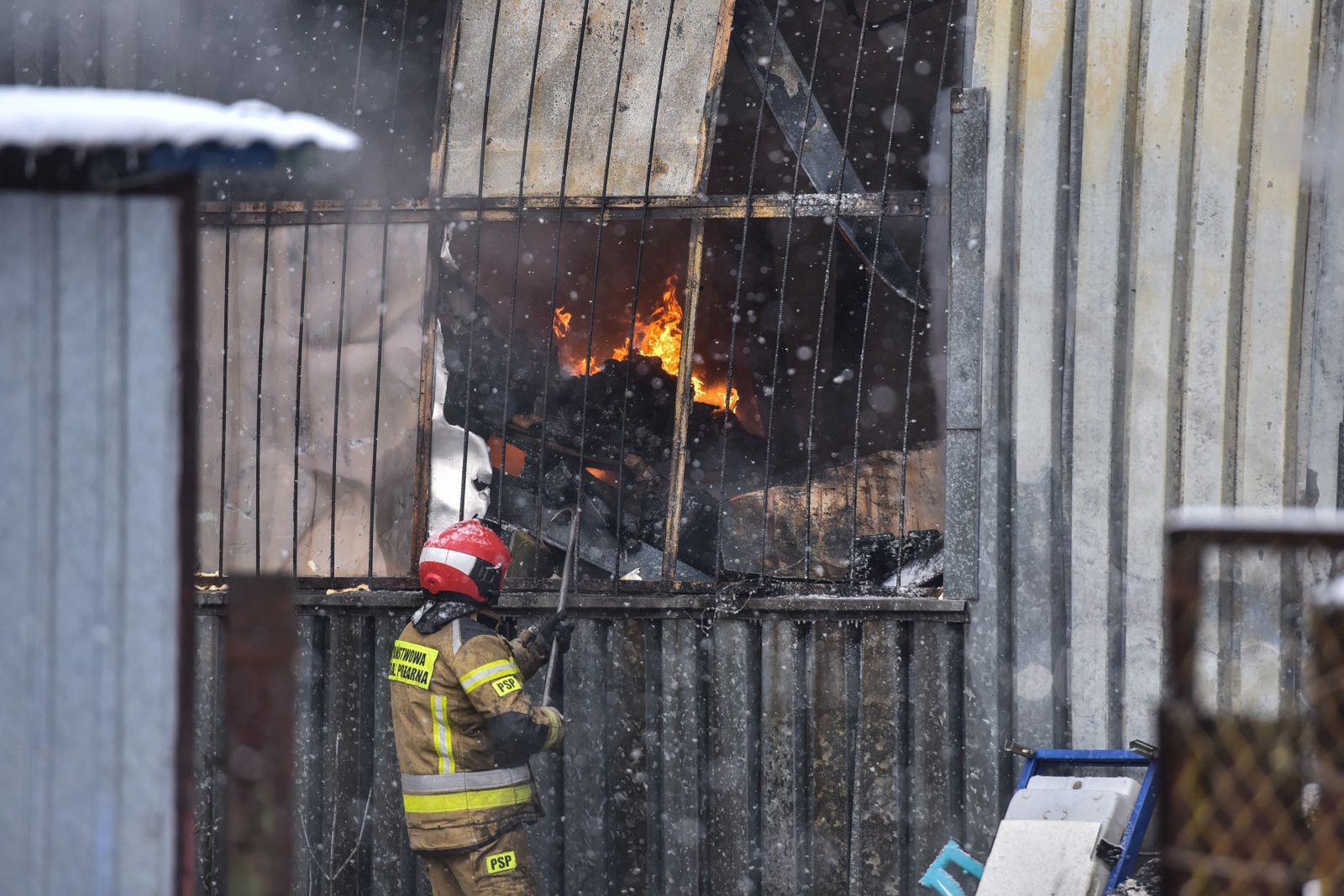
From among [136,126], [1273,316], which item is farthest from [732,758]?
[136,126]

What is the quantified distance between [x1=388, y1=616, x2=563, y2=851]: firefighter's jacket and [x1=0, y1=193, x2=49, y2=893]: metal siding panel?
8.93 ft

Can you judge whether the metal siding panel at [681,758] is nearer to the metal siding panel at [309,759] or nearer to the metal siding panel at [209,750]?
the metal siding panel at [309,759]

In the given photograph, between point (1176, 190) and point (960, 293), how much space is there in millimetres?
1018

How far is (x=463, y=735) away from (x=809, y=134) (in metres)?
3.30

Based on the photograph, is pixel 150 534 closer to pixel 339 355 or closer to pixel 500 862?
pixel 500 862

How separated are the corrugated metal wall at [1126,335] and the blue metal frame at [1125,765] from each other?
499 millimetres

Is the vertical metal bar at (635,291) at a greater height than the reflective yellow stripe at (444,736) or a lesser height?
greater

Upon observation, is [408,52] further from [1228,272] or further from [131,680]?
[131,680]

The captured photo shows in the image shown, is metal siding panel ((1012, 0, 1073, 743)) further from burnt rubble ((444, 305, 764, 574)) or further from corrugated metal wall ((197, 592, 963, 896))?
burnt rubble ((444, 305, 764, 574))

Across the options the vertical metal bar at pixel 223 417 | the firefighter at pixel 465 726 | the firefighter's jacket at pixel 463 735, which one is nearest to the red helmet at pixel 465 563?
the firefighter at pixel 465 726

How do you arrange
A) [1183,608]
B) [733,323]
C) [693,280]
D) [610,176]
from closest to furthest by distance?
[1183,608] → [733,323] → [693,280] → [610,176]

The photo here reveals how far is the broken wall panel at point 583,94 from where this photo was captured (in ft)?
22.3

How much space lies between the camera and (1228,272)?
586cm

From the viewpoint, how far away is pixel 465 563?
5996 millimetres
